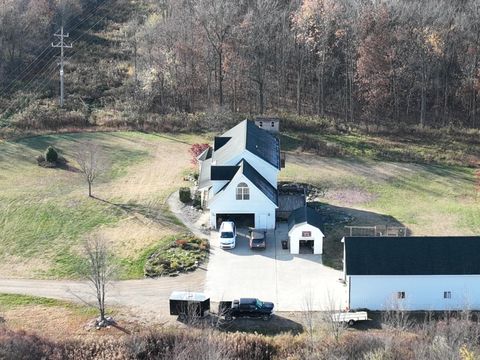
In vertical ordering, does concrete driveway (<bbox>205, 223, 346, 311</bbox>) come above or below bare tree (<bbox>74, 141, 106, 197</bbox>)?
below

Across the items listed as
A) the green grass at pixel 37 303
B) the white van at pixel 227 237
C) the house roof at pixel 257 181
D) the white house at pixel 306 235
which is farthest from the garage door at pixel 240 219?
the green grass at pixel 37 303

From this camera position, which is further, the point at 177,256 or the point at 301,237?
the point at 301,237

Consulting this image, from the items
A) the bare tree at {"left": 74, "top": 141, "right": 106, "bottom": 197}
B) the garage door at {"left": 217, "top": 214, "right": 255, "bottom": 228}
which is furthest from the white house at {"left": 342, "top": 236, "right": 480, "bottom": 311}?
the bare tree at {"left": 74, "top": 141, "right": 106, "bottom": 197}

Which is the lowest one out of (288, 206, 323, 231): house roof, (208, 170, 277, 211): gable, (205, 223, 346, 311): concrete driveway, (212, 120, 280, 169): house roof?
(205, 223, 346, 311): concrete driveway

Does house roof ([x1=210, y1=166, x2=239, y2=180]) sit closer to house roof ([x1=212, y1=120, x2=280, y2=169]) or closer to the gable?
the gable

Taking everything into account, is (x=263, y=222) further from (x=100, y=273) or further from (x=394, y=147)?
(x=394, y=147)

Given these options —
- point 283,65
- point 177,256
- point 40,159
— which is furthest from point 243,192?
point 283,65

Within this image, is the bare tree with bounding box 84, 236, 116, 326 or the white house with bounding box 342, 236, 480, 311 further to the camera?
the white house with bounding box 342, 236, 480, 311
